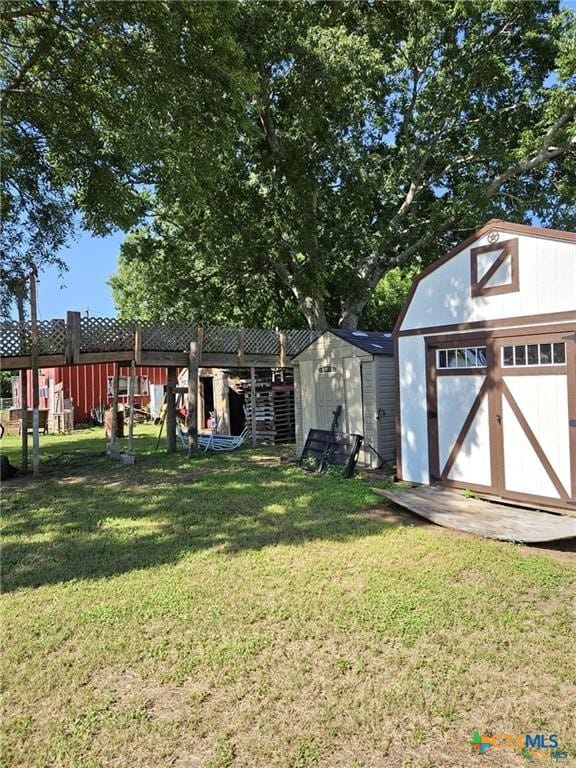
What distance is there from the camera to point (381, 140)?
17.3 m

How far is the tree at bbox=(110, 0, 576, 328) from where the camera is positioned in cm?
1336

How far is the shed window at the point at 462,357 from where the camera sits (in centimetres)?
696

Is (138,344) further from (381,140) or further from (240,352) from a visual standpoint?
(381,140)

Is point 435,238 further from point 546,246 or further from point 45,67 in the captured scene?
point 45,67

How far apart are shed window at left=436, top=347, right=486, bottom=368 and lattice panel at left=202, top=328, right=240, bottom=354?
722 cm

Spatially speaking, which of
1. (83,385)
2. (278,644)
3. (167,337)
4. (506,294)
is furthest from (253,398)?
(83,385)

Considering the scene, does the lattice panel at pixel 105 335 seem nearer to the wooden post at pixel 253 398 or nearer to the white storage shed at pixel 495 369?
the wooden post at pixel 253 398

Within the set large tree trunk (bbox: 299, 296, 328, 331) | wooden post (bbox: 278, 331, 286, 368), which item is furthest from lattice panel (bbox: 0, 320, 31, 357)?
large tree trunk (bbox: 299, 296, 328, 331)

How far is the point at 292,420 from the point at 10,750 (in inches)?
504

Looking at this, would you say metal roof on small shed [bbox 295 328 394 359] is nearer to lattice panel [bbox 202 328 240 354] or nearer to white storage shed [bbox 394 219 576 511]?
white storage shed [bbox 394 219 576 511]

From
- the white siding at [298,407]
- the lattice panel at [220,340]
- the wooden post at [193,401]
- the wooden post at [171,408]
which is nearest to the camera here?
the white siding at [298,407]

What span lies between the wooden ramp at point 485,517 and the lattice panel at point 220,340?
7.47m

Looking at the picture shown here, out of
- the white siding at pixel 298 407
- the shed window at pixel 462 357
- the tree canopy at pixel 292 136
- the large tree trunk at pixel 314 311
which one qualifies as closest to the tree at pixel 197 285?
the tree canopy at pixel 292 136

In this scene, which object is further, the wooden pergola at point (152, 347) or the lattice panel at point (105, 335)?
the lattice panel at point (105, 335)
